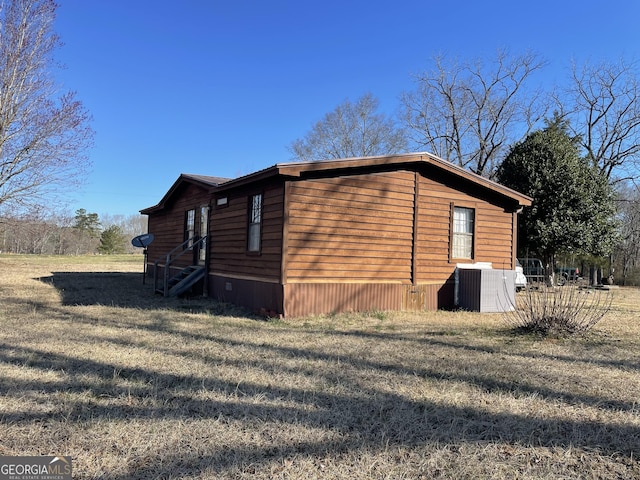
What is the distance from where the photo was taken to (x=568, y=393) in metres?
4.33

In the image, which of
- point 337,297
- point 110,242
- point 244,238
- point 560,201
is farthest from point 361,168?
point 110,242

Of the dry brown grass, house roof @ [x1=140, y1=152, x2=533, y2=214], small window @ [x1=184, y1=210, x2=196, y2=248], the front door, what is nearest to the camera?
the dry brown grass

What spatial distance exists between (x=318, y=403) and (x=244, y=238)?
674 centimetres

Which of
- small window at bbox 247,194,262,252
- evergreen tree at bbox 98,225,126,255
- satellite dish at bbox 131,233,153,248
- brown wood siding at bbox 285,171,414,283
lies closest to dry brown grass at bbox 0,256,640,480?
brown wood siding at bbox 285,171,414,283

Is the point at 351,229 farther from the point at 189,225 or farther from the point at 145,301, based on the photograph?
the point at 189,225

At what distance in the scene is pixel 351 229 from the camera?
9.38 meters

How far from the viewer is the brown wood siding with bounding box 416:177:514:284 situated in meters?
10.4

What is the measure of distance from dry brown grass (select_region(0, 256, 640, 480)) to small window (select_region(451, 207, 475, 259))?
4.09 m

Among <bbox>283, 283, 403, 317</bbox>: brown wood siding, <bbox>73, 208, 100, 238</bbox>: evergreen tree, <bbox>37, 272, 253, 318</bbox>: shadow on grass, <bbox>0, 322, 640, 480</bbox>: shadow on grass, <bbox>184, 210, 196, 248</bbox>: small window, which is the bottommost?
<bbox>0, 322, 640, 480</bbox>: shadow on grass

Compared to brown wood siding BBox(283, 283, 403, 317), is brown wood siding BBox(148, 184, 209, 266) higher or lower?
higher

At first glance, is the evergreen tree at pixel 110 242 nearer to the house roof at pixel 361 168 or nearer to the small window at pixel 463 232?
the house roof at pixel 361 168

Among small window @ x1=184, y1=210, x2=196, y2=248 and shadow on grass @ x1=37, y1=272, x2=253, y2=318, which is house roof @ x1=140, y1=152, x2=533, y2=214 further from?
Answer: shadow on grass @ x1=37, y1=272, x2=253, y2=318

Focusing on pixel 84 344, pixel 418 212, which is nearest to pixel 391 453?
pixel 84 344

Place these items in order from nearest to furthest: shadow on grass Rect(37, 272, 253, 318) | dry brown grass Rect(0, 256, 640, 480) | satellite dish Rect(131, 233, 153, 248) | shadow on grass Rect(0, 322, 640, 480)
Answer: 1. dry brown grass Rect(0, 256, 640, 480)
2. shadow on grass Rect(0, 322, 640, 480)
3. shadow on grass Rect(37, 272, 253, 318)
4. satellite dish Rect(131, 233, 153, 248)
